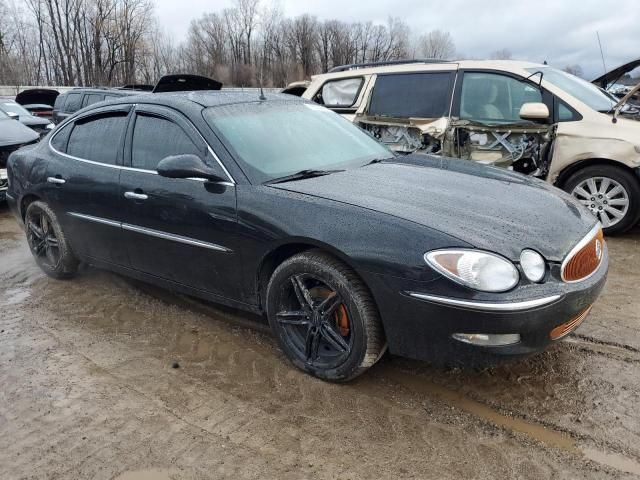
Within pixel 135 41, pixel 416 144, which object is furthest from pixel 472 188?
pixel 135 41

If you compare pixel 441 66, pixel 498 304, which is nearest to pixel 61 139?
pixel 498 304

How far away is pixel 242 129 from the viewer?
3.48 meters

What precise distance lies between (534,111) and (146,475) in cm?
487

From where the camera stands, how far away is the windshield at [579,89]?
19.0 ft

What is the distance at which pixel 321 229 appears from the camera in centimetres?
278

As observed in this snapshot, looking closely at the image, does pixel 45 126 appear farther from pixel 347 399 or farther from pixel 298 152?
pixel 347 399

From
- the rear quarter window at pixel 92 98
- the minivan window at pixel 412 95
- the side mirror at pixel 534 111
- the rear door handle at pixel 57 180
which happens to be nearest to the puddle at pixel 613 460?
A: the side mirror at pixel 534 111

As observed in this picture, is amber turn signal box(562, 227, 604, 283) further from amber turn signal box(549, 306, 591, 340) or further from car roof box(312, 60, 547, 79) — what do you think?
car roof box(312, 60, 547, 79)

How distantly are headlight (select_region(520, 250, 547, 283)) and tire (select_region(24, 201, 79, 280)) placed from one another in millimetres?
3721

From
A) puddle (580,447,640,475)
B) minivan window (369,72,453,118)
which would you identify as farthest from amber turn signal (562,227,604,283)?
minivan window (369,72,453,118)

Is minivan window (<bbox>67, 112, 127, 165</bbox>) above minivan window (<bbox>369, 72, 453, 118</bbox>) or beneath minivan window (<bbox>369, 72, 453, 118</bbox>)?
beneath

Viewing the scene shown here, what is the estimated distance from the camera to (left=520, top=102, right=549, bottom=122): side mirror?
213 inches

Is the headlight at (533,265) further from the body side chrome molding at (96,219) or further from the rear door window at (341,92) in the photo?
the rear door window at (341,92)

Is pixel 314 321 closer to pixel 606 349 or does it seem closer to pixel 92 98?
pixel 606 349
